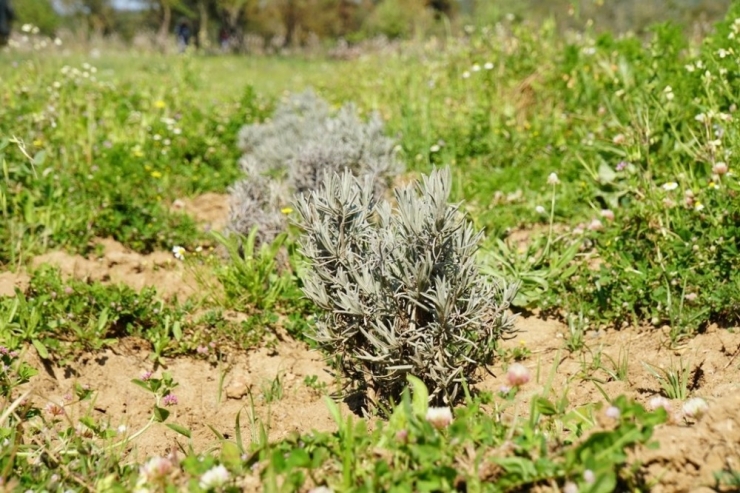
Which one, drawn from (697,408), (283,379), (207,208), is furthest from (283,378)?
(207,208)

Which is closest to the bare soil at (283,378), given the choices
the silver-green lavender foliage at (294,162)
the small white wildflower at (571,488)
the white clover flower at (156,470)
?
the white clover flower at (156,470)

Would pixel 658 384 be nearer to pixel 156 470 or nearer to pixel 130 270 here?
pixel 156 470

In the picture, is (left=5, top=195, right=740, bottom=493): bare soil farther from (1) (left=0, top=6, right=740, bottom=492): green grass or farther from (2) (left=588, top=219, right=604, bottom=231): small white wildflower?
(2) (left=588, top=219, right=604, bottom=231): small white wildflower

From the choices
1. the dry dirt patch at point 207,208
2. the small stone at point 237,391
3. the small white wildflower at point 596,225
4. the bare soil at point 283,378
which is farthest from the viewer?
the dry dirt patch at point 207,208

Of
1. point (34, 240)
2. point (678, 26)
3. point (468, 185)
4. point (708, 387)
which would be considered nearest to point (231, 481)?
point (708, 387)

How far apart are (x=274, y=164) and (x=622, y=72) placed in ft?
9.52

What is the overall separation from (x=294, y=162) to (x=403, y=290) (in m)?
2.31

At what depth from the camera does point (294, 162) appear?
14.8 feet

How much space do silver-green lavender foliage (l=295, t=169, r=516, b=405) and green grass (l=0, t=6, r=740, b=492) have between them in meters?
0.22

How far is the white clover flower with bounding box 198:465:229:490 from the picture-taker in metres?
1.65

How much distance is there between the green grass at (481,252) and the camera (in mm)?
1736

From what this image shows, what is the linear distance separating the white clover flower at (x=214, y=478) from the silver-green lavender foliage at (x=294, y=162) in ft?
6.81

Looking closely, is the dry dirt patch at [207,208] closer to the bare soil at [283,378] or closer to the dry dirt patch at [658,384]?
the bare soil at [283,378]

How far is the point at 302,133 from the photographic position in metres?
5.57
